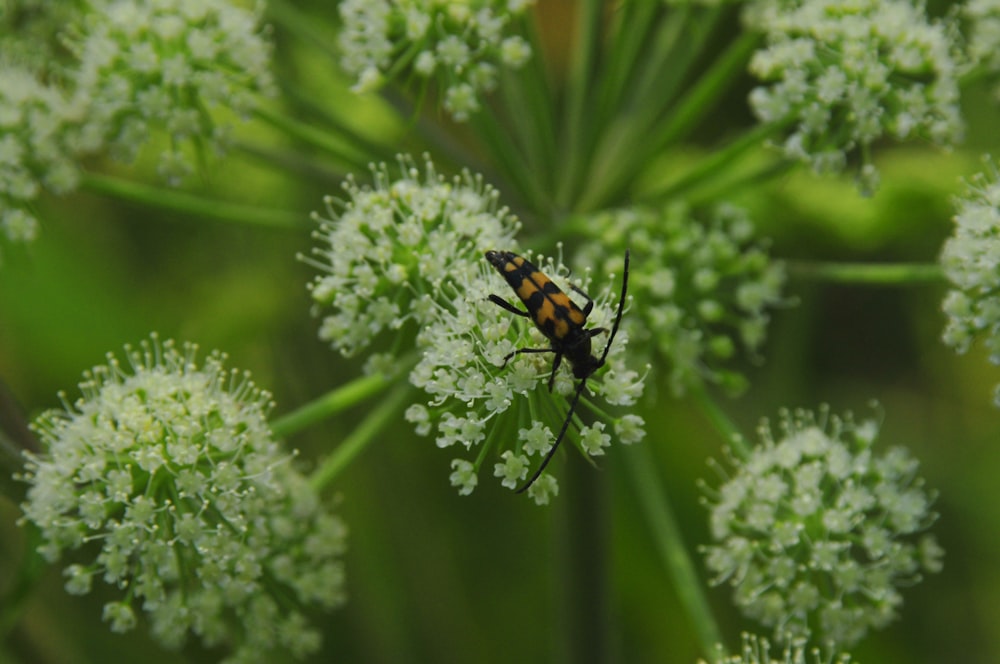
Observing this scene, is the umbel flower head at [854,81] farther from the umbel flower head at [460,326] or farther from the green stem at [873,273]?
the umbel flower head at [460,326]

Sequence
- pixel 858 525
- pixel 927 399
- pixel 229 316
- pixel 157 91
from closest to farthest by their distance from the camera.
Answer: pixel 858 525 → pixel 157 91 → pixel 229 316 → pixel 927 399

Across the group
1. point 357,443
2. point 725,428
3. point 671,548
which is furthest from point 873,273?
point 357,443

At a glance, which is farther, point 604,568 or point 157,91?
point 604,568

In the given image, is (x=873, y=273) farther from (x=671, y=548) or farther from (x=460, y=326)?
(x=460, y=326)

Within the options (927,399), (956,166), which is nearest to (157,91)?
(956,166)

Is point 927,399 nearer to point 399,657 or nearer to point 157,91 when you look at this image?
point 399,657

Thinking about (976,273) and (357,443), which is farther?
(357,443)

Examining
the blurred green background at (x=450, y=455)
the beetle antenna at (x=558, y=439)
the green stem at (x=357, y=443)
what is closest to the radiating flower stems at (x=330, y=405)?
the green stem at (x=357, y=443)
